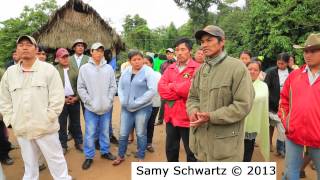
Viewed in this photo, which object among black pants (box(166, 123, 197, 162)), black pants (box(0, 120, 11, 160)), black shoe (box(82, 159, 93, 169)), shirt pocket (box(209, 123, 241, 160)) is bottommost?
black shoe (box(82, 159, 93, 169))

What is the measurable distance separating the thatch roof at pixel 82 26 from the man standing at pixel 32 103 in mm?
6979

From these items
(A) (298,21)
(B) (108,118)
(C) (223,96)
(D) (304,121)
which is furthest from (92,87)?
(A) (298,21)

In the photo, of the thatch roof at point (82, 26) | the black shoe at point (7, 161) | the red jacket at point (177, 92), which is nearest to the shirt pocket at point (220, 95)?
the red jacket at point (177, 92)

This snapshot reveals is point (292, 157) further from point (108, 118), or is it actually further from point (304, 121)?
point (108, 118)

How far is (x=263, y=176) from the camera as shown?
2570mm

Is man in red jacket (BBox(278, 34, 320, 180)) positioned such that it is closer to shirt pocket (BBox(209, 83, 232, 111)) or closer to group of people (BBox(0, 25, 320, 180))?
group of people (BBox(0, 25, 320, 180))

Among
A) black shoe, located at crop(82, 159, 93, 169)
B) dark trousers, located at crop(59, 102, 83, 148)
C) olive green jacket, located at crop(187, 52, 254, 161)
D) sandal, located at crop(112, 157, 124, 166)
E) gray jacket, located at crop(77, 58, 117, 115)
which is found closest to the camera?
olive green jacket, located at crop(187, 52, 254, 161)

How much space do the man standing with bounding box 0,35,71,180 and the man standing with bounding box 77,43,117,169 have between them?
3.65 feet

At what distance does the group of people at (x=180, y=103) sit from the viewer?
3090 mm

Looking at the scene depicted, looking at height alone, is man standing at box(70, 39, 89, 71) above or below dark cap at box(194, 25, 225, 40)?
below

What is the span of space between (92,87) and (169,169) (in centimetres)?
304

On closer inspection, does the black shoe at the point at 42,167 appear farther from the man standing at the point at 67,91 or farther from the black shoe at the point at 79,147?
the black shoe at the point at 79,147

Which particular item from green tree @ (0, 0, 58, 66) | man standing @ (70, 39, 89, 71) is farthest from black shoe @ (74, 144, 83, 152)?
green tree @ (0, 0, 58, 66)

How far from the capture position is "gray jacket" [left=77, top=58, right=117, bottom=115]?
17.5 ft
